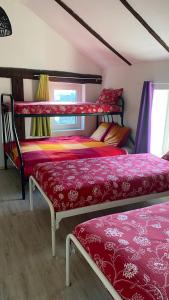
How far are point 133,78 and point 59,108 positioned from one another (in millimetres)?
1238

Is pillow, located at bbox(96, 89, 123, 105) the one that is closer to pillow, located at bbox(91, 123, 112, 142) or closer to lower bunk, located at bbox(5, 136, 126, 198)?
pillow, located at bbox(91, 123, 112, 142)

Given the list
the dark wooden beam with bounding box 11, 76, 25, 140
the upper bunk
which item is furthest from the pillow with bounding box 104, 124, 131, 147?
the dark wooden beam with bounding box 11, 76, 25, 140

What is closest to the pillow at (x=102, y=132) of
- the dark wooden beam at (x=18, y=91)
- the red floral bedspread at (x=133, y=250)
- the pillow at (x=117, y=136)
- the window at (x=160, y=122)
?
the pillow at (x=117, y=136)

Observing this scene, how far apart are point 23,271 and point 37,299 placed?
28cm

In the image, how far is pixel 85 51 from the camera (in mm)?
4008

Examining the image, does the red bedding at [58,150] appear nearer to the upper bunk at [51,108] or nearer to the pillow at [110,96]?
the upper bunk at [51,108]

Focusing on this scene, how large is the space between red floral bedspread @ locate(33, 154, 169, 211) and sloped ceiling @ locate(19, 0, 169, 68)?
1414 mm

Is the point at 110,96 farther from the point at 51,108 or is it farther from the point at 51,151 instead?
the point at 51,151

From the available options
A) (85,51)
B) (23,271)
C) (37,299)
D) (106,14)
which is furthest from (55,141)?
(37,299)

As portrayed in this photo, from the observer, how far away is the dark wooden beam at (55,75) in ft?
11.9

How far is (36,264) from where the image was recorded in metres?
1.81

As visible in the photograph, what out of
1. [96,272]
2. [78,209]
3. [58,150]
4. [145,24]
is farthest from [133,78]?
[96,272]

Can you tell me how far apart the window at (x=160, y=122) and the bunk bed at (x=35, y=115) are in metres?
0.53

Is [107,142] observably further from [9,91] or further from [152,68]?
[9,91]
